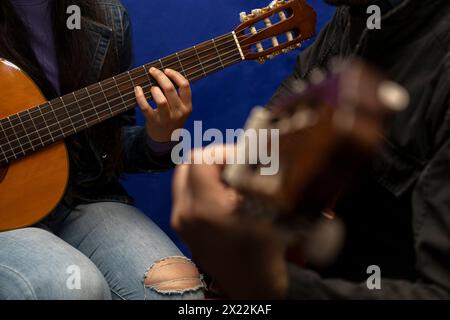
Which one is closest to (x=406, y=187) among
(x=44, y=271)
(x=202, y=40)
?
(x=44, y=271)

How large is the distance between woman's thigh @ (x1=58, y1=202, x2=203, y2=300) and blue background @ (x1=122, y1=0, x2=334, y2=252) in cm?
46

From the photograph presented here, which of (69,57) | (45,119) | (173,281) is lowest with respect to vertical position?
(173,281)

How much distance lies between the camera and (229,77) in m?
1.60

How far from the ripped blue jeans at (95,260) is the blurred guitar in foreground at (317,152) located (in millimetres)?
549

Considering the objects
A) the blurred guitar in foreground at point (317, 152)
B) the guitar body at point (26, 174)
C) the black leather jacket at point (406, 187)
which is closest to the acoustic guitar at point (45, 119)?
the guitar body at point (26, 174)

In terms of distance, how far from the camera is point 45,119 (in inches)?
44.8

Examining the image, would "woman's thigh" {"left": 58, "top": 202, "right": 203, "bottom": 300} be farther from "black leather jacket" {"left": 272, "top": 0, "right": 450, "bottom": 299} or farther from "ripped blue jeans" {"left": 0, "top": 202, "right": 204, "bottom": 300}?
"black leather jacket" {"left": 272, "top": 0, "right": 450, "bottom": 299}

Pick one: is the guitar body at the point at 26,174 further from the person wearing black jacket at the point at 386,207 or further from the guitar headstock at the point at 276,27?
the person wearing black jacket at the point at 386,207

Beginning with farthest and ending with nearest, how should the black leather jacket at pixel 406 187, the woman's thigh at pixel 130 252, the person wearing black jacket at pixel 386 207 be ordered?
the woman's thigh at pixel 130 252
the black leather jacket at pixel 406 187
the person wearing black jacket at pixel 386 207

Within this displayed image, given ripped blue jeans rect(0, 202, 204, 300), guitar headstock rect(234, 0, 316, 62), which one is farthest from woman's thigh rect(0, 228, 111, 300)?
guitar headstock rect(234, 0, 316, 62)

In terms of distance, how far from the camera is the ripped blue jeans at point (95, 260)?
3.16ft

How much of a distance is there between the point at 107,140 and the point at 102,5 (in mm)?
302

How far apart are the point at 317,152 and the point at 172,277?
691 millimetres

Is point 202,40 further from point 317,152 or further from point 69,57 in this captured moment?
point 317,152
